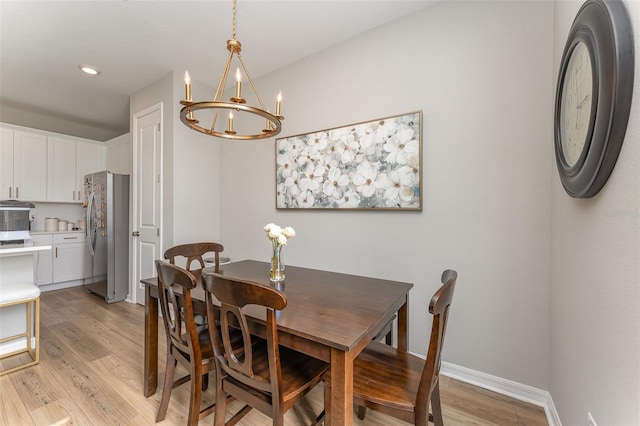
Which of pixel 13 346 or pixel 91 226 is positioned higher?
pixel 91 226

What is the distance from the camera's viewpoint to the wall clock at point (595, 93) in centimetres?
79

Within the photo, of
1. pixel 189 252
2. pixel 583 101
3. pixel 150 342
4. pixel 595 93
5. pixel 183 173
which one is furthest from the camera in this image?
pixel 183 173

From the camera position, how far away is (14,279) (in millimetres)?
2258

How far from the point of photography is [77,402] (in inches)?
66.7

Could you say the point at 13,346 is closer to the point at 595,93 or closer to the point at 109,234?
the point at 109,234

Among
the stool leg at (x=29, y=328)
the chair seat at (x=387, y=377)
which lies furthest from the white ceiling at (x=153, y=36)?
the chair seat at (x=387, y=377)

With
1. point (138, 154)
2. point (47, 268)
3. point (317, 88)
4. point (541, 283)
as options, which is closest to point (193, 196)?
point (138, 154)

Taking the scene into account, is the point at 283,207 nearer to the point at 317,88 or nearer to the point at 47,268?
the point at 317,88

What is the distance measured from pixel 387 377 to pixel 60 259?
517cm

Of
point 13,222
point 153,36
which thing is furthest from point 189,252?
point 153,36

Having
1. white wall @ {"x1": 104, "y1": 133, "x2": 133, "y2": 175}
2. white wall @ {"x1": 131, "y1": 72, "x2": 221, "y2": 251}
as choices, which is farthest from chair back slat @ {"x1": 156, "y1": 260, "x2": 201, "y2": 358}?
white wall @ {"x1": 104, "y1": 133, "x2": 133, "y2": 175}

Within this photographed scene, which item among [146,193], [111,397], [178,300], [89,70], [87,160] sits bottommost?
[111,397]

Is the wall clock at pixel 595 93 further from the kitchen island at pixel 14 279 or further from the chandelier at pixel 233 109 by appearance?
the kitchen island at pixel 14 279

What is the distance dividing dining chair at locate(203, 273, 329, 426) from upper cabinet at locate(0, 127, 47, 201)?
188 inches
